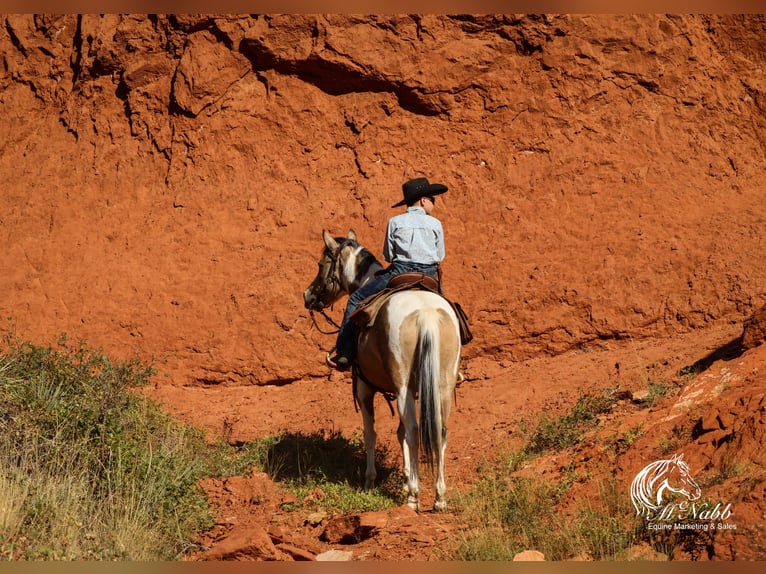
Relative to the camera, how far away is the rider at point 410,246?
9602 millimetres

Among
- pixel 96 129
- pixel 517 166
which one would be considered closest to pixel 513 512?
pixel 517 166

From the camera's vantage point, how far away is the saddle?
9.31 m

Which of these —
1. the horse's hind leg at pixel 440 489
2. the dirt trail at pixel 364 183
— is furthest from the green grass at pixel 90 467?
the dirt trail at pixel 364 183

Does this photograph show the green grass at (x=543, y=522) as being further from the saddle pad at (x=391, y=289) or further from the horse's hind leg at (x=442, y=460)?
the saddle pad at (x=391, y=289)

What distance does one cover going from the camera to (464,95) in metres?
15.6

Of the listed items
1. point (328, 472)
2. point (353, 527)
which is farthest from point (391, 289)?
point (328, 472)

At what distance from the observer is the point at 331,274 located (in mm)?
11039

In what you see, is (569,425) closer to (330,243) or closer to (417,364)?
(417,364)

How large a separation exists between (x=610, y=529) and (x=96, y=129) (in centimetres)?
1206

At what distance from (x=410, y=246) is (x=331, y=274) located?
5.57 feet

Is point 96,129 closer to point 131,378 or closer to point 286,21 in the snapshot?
point 286,21

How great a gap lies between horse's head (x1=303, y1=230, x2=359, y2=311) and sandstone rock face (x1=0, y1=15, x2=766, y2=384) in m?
3.54

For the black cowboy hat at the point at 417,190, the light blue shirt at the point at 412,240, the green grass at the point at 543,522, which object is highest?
the black cowboy hat at the point at 417,190

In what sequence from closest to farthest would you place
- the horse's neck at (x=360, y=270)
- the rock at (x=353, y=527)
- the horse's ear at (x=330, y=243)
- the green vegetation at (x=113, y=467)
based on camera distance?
the green vegetation at (x=113, y=467) → the rock at (x=353, y=527) → the horse's neck at (x=360, y=270) → the horse's ear at (x=330, y=243)
